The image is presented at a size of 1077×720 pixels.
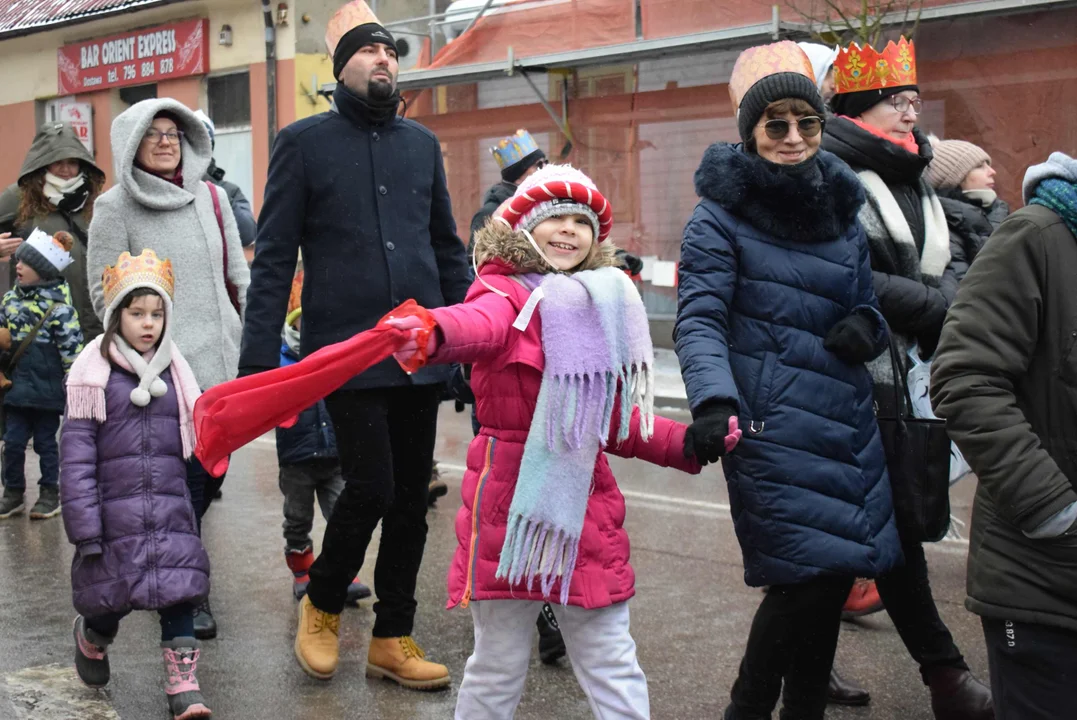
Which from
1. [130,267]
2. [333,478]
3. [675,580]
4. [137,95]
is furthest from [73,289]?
[137,95]

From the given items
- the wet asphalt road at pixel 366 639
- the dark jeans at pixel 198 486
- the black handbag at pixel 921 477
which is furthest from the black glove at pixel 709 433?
the dark jeans at pixel 198 486

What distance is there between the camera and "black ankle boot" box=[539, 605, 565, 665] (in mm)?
5207

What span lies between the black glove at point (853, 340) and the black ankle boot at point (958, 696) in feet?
3.70

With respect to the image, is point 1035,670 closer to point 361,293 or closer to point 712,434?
point 712,434

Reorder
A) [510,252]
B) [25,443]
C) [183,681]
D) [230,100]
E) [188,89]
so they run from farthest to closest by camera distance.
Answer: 1. [188,89]
2. [230,100]
3. [25,443]
4. [183,681]
5. [510,252]

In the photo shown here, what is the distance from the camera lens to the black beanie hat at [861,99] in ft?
15.4

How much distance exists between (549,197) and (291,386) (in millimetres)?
980

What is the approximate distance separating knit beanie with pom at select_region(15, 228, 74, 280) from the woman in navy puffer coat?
4.61 m

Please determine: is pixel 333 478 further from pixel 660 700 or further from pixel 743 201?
pixel 743 201

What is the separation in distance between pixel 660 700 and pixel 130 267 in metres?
2.36

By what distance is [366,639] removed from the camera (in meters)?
5.55

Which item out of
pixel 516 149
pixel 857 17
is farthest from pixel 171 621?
pixel 857 17

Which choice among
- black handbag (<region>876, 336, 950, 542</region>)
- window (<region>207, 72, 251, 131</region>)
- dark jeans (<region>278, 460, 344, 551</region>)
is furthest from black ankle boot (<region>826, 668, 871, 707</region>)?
window (<region>207, 72, 251, 131</region>)

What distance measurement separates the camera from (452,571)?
3.81 metres
